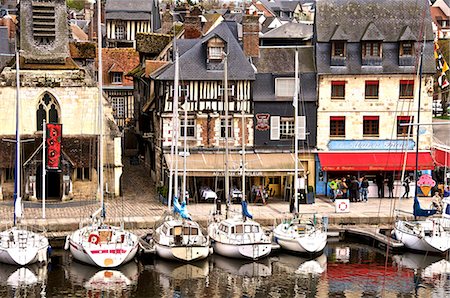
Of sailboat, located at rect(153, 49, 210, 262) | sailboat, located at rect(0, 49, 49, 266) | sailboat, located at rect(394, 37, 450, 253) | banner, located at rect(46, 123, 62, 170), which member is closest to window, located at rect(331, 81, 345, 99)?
sailboat, located at rect(394, 37, 450, 253)

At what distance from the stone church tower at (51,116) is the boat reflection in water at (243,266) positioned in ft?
36.9

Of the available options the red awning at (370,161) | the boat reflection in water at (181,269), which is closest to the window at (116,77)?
the red awning at (370,161)

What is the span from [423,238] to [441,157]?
12189 millimetres

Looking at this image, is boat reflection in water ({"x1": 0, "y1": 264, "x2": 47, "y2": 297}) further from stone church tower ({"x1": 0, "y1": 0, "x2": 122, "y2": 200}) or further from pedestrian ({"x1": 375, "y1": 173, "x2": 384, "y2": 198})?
pedestrian ({"x1": 375, "y1": 173, "x2": 384, "y2": 198})

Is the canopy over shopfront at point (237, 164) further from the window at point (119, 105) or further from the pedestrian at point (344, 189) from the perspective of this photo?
the window at point (119, 105)

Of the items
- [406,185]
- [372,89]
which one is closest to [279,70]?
[372,89]

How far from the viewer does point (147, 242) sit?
3681cm

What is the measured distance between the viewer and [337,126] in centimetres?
4669

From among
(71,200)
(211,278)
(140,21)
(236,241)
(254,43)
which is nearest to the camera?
(211,278)

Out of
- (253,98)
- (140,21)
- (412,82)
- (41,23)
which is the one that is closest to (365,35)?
(412,82)

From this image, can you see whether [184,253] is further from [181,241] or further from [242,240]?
[242,240]

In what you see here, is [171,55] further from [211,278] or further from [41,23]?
[211,278]

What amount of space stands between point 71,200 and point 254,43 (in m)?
11.8

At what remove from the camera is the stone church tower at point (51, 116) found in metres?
44.4
